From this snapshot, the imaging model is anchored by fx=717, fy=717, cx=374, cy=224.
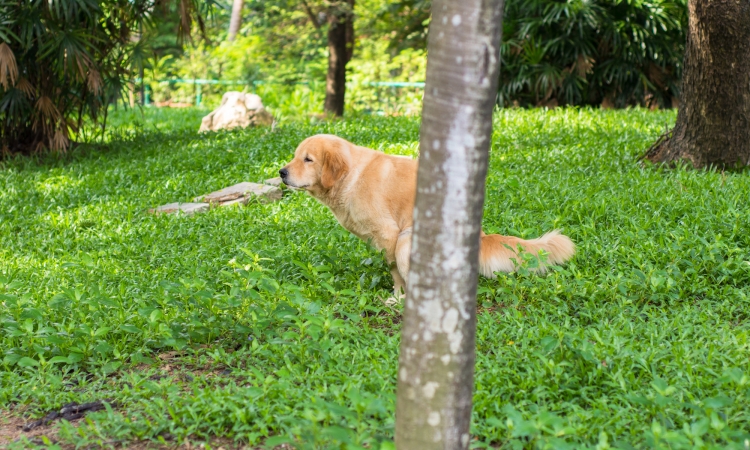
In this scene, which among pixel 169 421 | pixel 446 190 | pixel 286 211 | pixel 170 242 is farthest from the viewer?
pixel 286 211

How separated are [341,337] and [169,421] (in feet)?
3.89

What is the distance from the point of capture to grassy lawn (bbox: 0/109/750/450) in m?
2.97

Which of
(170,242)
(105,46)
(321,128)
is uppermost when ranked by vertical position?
(105,46)

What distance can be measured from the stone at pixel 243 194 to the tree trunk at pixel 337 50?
6.11 meters

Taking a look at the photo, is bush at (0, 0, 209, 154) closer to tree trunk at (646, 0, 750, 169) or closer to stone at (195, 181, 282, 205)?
stone at (195, 181, 282, 205)

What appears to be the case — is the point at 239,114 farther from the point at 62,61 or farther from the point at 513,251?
the point at 513,251

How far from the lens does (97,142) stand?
10641mm

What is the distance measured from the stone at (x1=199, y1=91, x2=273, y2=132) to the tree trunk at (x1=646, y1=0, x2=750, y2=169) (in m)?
7.09

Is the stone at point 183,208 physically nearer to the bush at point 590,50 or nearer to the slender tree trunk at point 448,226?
the slender tree trunk at point 448,226

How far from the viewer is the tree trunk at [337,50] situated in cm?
1278

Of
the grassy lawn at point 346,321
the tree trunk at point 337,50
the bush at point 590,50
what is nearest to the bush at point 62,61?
the grassy lawn at point 346,321

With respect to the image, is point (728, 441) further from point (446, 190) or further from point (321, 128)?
point (321, 128)

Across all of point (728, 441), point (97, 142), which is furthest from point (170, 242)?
point (97, 142)

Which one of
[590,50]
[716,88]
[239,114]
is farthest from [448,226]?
[590,50]
